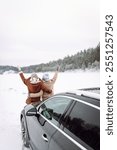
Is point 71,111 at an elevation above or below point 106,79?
below

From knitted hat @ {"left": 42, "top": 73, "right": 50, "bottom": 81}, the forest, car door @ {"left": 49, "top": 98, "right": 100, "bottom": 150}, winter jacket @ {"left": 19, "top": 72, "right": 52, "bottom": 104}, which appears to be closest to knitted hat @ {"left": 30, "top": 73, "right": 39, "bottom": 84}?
winter jacket @ {"left": 19, "top": 72, "right": 52, "bottom": 104}

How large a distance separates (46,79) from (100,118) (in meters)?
3.46

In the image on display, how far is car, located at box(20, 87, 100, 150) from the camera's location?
2.23 m

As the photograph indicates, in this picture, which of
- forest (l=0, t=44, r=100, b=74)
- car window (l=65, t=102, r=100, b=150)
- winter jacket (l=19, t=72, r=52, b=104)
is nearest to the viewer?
car window (l=65, t=102, r=100, b=150)

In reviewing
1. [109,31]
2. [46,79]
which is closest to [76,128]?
[109,31]

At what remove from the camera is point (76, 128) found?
8.09 ft

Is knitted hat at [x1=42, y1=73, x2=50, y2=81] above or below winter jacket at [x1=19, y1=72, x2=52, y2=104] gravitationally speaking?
above

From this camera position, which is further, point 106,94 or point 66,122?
point 66,122

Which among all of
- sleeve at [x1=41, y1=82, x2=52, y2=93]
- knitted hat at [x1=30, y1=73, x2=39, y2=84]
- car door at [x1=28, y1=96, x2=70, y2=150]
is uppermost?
knitted hat at [x1=30, y1=73, x2=39, y2=84]

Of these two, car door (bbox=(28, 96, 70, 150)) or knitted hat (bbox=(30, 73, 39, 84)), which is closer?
car door (bbox=(28, 96, 70, 150))

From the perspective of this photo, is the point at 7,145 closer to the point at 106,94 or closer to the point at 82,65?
the point at 106,94

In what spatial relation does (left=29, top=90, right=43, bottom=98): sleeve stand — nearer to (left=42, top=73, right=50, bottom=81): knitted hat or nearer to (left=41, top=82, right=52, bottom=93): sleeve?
(left=41, top=82, right=52, bottom=93): sleeve

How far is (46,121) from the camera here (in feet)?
10.4

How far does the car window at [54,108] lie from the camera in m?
2.93
